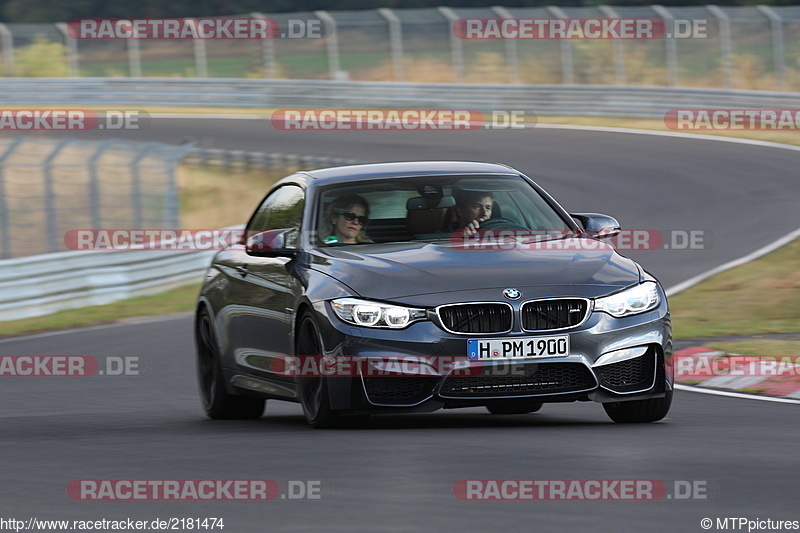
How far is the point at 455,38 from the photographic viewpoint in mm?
39812

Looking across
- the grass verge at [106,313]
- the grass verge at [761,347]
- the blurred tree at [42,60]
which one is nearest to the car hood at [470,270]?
the grass verge at [761,347]

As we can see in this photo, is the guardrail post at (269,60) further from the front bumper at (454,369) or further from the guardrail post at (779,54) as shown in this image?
the front bumper at (454,369)

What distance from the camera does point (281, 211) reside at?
33.1 ft

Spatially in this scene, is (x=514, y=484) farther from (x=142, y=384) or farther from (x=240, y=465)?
(x=142, y=384)

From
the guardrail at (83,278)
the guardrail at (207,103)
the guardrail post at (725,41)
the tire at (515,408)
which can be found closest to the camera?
the tire at (515,408)

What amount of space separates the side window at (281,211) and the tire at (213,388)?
0.72 metres

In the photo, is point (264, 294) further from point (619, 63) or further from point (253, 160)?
point (619, 63)

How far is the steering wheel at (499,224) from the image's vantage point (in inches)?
364

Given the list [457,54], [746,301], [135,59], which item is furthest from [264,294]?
[135,59]

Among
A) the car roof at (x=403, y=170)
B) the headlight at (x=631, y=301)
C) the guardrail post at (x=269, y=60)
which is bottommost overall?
the guardrail post at (x=269, y=60)

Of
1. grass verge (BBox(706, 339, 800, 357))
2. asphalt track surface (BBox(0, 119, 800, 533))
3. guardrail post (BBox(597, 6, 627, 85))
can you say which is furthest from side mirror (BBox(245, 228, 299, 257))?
guardrail post (BBox(597, 6, 627, 85))

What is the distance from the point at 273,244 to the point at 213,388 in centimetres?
163

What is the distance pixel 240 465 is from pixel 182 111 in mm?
35066

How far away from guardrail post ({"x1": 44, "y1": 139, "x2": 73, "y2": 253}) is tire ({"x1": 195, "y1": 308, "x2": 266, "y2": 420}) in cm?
971
